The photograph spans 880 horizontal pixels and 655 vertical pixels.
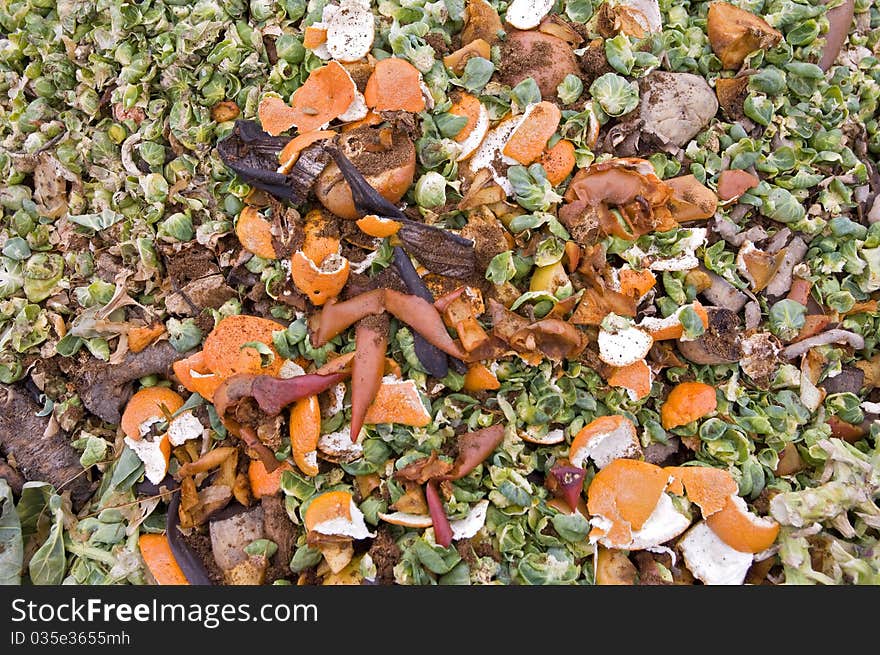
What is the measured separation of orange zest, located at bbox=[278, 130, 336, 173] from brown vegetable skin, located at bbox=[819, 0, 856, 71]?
237 cm

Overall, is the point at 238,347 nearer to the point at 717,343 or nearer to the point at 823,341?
the point at 717,343

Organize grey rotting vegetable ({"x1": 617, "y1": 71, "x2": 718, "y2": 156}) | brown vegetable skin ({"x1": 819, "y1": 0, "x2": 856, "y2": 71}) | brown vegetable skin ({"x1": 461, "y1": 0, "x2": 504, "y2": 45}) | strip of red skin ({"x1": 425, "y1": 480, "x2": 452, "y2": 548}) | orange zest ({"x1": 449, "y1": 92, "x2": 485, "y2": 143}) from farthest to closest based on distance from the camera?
brown vegetable skin ({"x1": 819, "y1": 0, "x2": 856, "y2": 71})
brown vegetable skin ({"x1": 461, "y1": 0, "x2": 504, "y2": 45})
grey rotting vegetable ({"x1": 617, "y1": 71, "x2": 718, "y2": 156})
orange zest ({"x1": 449, "y1": 92, "x2": 485, "y2": 143})
strip of red skin ({"x1": 425, "y1": 480, "x2": 452, "y2": 548})

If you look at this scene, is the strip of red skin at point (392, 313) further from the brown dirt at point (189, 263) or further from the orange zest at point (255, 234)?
the brown dirt at point (189, 263)

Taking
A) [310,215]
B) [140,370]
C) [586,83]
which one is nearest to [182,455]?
[140,370]

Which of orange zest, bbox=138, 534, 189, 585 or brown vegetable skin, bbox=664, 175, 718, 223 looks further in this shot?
brown vegetable skin, bbox=664, 175, 718, 223

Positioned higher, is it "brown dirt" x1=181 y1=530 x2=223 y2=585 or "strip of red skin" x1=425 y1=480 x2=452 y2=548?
"strip of red skin" x1=425 y1=480 x2=452 y2=548

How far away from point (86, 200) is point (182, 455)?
130 centimetres

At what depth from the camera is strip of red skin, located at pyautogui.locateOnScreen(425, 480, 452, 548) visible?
8.14 ft

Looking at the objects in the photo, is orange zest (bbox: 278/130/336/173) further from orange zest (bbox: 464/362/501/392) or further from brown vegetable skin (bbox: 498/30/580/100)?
orange zest (bbox: 464/362/501/392)

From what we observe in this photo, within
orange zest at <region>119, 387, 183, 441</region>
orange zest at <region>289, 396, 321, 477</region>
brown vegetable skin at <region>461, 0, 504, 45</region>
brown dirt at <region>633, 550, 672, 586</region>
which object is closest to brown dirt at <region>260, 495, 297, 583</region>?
orange zest at <region>289, 396, 321, 477</region>

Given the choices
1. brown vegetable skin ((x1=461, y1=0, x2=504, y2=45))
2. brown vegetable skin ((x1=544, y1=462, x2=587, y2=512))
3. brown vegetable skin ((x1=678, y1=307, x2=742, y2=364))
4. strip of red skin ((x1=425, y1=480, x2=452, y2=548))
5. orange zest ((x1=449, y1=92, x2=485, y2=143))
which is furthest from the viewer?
brown vegetable skin ((x1=461, y1=0, x2=504, y2=45))

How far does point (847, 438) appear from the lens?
2.98 meters

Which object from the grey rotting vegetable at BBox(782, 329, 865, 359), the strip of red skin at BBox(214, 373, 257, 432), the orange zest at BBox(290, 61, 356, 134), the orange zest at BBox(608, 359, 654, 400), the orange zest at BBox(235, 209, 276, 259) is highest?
the orange zest at BBox(290, 61, 356, 134)

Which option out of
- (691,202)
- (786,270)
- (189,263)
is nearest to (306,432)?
(189,263)
